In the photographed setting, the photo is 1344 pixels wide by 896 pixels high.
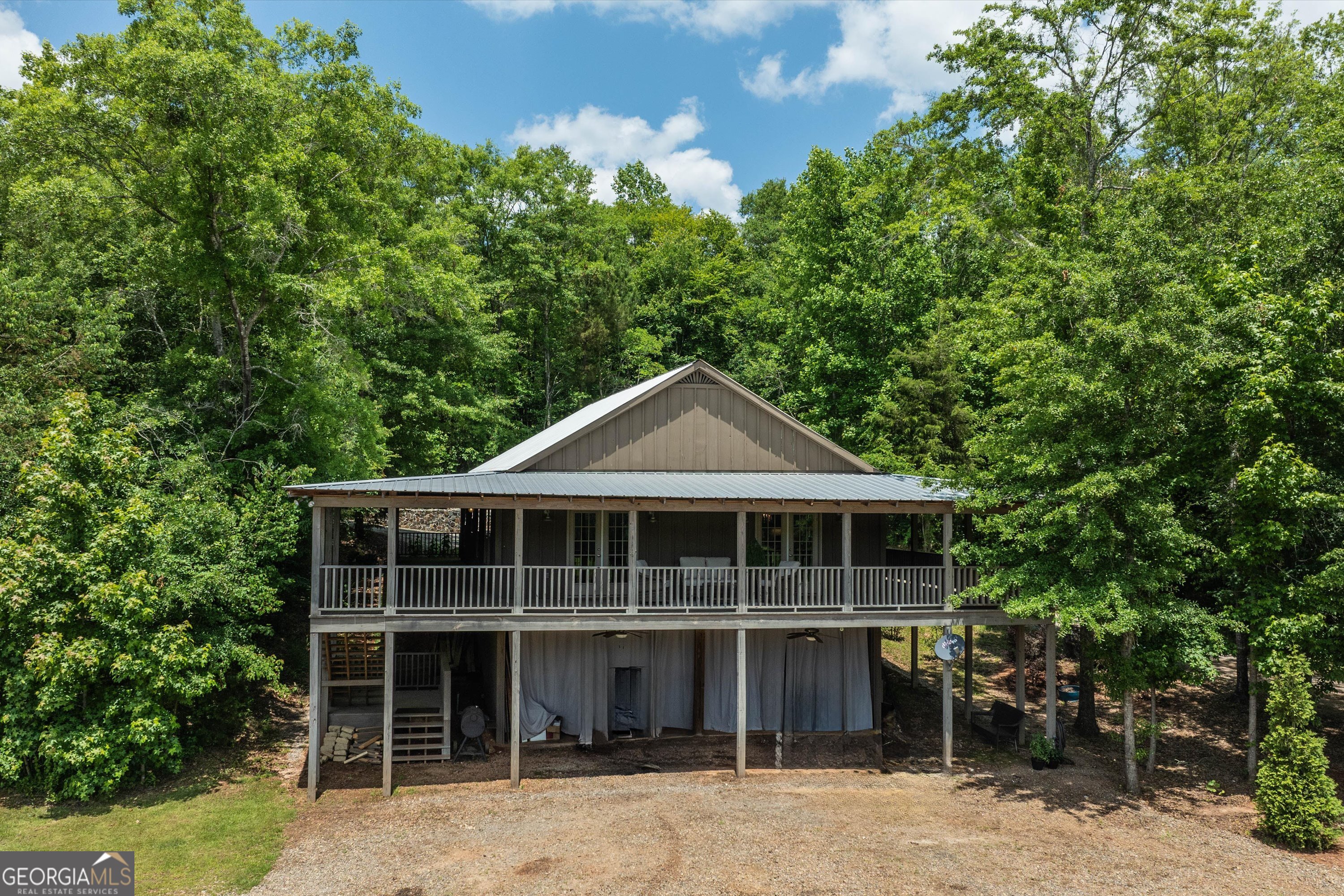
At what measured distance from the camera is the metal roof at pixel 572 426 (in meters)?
17.8

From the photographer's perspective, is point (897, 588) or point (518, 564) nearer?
point (518, 564)

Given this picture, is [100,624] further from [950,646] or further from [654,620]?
[950,646]

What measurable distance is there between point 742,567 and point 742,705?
289 centimetres

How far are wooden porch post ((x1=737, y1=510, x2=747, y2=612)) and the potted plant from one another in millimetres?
6931

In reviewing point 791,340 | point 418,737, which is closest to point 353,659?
point 418,737

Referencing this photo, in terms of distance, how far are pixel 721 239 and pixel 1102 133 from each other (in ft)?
95.0

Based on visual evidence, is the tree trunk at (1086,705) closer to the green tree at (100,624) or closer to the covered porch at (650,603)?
the covered porch at (650,603)

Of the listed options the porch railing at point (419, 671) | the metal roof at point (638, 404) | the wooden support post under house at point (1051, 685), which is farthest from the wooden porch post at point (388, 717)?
the wooden support post under house at point (1051, 685)

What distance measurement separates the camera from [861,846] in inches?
472

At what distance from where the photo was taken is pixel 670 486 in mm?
15945

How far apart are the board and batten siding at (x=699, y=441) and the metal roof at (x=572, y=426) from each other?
25 centimetres

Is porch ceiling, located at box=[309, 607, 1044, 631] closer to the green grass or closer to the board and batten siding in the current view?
the green grass

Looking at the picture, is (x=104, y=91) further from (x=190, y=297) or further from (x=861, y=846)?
(x=861, y=846)

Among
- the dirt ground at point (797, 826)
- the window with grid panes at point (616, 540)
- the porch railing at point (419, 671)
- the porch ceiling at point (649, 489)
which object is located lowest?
the dirt ground at point (797, 826)
